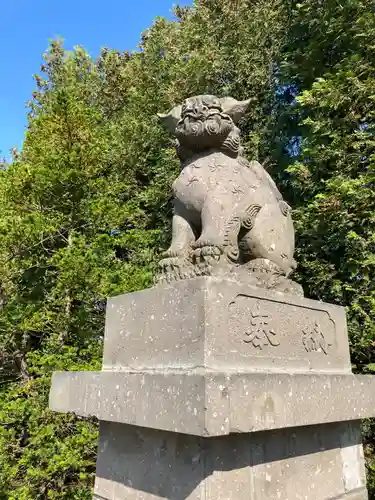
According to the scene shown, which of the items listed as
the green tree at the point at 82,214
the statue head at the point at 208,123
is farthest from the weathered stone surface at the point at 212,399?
the green tree at the point at 82,214

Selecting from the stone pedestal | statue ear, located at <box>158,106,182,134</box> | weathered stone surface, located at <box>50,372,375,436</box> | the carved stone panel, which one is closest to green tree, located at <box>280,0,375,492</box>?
the carved stone panel

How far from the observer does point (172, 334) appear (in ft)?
7.45

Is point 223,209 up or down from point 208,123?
down

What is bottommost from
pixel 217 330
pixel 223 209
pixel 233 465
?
pixel 233 465

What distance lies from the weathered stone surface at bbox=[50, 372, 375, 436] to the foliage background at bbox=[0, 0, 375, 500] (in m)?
3.23

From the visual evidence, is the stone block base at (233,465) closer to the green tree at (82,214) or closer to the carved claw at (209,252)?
the carved claw at (209,252)

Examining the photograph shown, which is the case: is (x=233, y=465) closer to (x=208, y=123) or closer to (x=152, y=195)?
(x=208, y=123)

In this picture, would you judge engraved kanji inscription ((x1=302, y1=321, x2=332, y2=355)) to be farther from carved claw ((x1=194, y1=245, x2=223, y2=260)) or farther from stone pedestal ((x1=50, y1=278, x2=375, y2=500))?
carved claw ((x1=194, y1=245, x2=223, y2=260))

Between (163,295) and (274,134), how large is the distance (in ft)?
21.0

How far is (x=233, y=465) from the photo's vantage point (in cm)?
199

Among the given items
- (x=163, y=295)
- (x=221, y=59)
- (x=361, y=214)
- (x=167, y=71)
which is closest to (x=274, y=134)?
(x=221, y=59)

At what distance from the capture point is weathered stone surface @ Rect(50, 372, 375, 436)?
1.81 meters

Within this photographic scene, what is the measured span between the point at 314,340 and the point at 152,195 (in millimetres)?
6811

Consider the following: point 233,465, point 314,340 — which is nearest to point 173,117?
point 314,340
